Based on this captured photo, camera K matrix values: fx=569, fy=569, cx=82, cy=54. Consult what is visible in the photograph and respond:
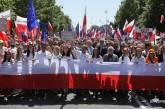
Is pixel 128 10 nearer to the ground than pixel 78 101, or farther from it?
farther from it

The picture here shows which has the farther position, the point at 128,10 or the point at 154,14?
the point at 128,10

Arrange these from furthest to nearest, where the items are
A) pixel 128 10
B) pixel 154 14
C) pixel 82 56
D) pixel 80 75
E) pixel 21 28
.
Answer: pixel 128 10, pixel 154 14, pixel 21 28, pixel 82 56, pixel 80 75

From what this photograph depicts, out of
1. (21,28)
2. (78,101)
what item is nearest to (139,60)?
(78,101)

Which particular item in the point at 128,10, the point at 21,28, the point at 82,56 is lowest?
the point at 82,56

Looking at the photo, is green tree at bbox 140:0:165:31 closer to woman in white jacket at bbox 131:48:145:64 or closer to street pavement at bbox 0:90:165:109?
woman in white jacket at bbox 131:48:145:64

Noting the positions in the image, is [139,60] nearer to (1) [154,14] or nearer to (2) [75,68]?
(2) [75,68]

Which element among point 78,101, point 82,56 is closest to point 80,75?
point 82,56

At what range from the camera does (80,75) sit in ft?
59.4

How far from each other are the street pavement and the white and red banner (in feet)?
1.30

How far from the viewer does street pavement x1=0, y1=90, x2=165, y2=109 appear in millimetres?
16047

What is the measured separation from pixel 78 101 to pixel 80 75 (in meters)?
1.11

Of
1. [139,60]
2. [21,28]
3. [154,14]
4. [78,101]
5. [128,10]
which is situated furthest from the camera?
[128,10]

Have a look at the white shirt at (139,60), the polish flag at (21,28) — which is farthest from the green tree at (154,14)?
the white shirt at (139,60)

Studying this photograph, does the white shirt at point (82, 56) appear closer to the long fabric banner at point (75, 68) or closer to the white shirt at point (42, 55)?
the long fabric banner at point (75, 68)
